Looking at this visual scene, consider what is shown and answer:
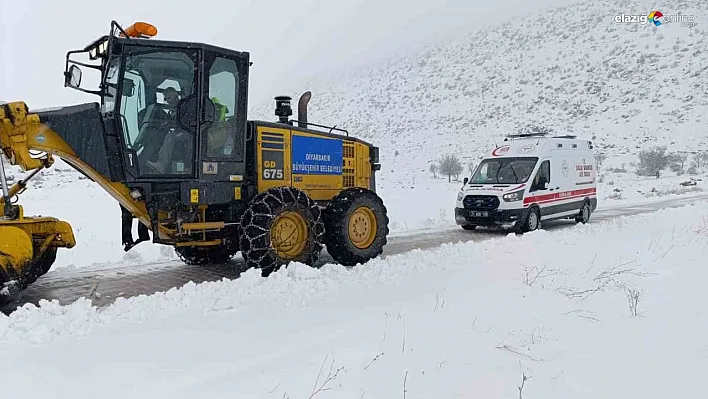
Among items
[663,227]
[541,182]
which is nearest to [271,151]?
[541,182]

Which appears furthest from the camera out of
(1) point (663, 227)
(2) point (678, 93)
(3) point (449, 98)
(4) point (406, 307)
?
(3) point (449, 98)

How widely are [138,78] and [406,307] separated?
403cm

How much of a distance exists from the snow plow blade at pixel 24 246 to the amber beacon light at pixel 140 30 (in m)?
2.35

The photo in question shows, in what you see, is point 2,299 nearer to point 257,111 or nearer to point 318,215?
point 318,215

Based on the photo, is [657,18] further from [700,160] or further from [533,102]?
[700,160]

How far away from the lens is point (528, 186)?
1221 centimetres

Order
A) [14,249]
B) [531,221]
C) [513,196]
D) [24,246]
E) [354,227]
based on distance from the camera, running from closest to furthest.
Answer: [14,249]
[24,246]
[354,227]
[513,196]
[531,221]

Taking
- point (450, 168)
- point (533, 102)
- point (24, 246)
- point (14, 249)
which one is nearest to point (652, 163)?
point (450, 168)

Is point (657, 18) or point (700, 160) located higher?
point (657, 18)

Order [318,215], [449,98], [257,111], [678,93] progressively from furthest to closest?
[257,111] < [449,98] < [678,93] < [318,215]

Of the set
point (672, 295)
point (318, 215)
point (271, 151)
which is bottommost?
point (672, 295)

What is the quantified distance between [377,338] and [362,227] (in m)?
3.63

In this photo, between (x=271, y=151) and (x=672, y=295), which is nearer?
(x=672, y=295)

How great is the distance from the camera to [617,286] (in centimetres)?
672
